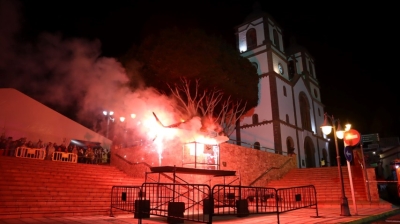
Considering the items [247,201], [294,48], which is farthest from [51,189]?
[294,48]

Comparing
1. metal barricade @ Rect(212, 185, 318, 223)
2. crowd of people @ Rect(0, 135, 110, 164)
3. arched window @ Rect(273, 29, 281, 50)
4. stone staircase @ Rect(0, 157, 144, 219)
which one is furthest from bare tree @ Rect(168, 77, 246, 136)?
arched window @ Rect(273, 29, 281, 50)

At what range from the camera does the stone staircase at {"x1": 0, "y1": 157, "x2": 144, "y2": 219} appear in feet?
28.8

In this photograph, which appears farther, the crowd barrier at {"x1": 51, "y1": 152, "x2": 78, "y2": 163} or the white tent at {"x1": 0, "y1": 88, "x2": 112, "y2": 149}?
the white tent at {"x1": 0, "y1": 88, "x2": 112, "y2": 149}

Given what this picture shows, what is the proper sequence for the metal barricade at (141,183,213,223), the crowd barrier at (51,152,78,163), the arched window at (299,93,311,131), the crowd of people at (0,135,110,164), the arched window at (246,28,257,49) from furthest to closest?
1. the arched window at (299,93,311,131)
2. the arched window at (246,28,257,49)
3. the crowd barrier at (51,152,78,163)
4. the crowd of people at (0,135,110,164)
5. the metal barricade at (141,183,213,223)

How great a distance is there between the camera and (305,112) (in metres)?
33.5

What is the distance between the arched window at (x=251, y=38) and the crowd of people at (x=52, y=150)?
60.9 ft

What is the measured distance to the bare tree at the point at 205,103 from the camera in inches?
721

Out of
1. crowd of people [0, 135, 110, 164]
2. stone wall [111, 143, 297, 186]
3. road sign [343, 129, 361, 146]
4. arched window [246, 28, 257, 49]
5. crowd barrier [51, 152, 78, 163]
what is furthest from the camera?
arched window [246, 28, 257, 49]

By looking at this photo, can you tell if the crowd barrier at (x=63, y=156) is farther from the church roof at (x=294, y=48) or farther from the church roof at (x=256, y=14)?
the church roof at (x=294, y=48)

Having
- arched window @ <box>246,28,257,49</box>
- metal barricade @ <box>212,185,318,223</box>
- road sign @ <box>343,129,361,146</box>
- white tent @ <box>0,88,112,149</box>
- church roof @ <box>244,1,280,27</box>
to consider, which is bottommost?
metal barricade @ <box>212,185,318,223</box>

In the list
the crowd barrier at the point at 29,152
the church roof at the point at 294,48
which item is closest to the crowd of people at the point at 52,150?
the crowd barrier at the point at 29,152

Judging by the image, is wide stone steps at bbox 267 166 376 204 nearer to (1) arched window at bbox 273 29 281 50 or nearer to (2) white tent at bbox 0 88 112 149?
(2) white tent at bbox 0 88 112 149

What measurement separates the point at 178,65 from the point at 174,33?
1.89 m

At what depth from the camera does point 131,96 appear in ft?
59.4
